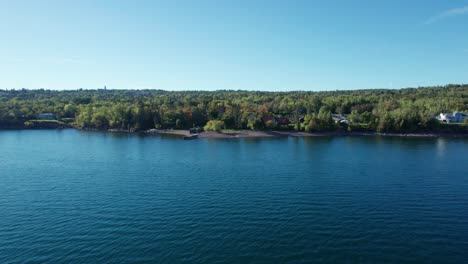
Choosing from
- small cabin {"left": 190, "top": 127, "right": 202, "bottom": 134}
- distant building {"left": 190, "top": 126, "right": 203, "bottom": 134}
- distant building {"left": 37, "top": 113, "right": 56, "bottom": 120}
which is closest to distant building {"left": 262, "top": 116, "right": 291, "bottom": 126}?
distant building {"left": 190, "top": 126, "right": 203, "bottom": 134}

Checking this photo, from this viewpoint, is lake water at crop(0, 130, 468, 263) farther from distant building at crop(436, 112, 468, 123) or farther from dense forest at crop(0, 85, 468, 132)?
distant building at crop(436, 112, 468, 123)

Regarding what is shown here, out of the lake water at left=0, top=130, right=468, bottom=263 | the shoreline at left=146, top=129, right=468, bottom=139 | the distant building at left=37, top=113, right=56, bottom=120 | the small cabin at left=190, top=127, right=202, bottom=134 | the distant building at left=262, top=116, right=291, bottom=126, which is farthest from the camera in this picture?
the distant building at left=37, top=113, right=56, bottom=120

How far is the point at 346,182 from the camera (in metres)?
36.3

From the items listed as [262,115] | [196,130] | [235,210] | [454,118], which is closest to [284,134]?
[262,115]

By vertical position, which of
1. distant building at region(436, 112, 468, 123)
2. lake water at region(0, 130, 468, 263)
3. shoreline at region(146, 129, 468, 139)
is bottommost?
lake water at region(0, 130, 468, 263)

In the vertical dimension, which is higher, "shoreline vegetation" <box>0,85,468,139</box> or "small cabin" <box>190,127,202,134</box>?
"shoreline vegetation" <box>0,85,468,139</box>

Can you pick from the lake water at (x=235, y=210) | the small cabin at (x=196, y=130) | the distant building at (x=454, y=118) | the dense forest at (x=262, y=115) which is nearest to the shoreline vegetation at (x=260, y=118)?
the dense forest at (x=262, y=115)

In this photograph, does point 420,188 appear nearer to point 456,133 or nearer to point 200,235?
point 200,235

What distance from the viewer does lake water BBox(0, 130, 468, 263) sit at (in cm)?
2053

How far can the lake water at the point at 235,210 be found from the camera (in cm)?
2053

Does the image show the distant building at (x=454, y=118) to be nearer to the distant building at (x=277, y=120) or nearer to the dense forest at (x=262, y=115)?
the dense forest at (x=262, y=115)

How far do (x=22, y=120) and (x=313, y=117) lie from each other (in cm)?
10006

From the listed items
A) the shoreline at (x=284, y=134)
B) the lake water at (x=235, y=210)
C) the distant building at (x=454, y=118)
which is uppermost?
the distant building at (x=454, y=118)

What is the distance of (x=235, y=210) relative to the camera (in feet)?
90.3
